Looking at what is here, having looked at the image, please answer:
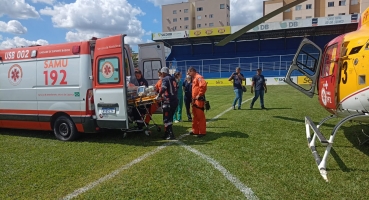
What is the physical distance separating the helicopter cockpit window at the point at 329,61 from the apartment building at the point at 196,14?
71895mm

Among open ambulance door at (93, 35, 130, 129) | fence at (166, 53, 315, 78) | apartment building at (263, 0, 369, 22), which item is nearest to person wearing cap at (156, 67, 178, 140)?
open ambulance door at (93, 35, 130, 129)

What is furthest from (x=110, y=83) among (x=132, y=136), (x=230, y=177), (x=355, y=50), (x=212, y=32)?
(x=212, y=32)

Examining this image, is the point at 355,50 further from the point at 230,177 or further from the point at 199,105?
the point at 199,105

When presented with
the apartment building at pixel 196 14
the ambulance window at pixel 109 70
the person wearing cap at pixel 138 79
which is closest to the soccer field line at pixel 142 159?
the ambulance window at pixel 109 70

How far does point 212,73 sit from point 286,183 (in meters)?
36.0

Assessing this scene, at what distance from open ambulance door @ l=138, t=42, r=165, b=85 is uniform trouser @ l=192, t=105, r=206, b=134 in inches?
88.8

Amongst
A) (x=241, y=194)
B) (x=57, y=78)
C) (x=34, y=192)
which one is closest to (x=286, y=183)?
(x=241, y=194)

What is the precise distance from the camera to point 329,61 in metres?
5.59

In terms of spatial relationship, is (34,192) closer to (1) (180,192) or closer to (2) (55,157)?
(2) (55,157)

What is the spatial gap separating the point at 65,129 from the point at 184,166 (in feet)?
12.2

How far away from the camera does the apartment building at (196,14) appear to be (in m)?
Answer: 74.4

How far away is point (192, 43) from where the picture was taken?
45.1 meters

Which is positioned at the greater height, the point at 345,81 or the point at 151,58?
the point at 151,58

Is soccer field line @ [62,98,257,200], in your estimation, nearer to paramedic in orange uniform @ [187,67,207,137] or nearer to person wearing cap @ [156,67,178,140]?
person wearing cap @ [156,67,178,140]
